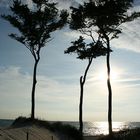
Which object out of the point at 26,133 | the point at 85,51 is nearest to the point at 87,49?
the point at 85,51

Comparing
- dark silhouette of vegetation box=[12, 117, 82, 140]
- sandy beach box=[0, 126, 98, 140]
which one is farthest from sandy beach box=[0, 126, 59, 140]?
dark silhouette of vegetation box=[12, 117, 82, 140]

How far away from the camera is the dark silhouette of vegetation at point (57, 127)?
35.8 meters

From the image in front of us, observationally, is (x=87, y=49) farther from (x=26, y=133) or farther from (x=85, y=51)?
(x=26, y=133)

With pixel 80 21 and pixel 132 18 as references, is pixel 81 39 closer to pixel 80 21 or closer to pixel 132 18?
pixel 80 21

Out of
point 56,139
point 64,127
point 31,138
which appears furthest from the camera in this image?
point 64,127

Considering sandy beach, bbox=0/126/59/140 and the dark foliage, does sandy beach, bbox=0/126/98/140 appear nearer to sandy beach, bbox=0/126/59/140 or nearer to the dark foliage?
sandy beach, bbox=0/126/59/140

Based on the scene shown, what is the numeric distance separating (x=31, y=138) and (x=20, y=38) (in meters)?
16.9

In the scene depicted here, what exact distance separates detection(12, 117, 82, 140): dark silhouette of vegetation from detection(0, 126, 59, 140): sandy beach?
1009 mm

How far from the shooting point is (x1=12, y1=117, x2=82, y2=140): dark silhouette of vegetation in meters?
35.8

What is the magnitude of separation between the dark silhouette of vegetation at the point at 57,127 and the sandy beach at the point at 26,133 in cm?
101

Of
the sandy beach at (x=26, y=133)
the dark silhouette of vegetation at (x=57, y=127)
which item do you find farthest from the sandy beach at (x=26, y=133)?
the dark silhouette of vegetation at (x=57, y=127)

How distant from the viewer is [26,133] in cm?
2922

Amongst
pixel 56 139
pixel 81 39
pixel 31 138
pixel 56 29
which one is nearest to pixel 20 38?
pixel 56 29

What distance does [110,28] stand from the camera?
137 feet
